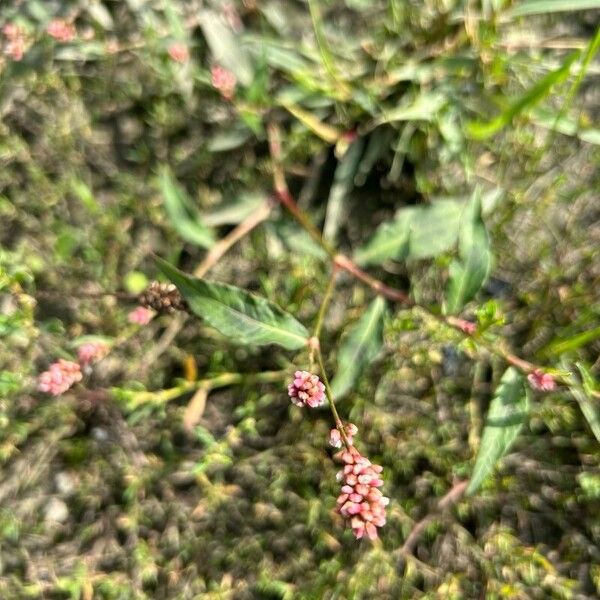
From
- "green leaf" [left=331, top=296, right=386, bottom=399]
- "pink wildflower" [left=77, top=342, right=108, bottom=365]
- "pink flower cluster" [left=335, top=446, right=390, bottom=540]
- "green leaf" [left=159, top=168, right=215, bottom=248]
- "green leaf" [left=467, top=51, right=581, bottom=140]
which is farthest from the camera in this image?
"green leaf" [left=159, top=168, right=215, bottom=248]

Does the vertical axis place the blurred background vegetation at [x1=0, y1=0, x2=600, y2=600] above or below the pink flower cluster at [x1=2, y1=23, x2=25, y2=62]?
below

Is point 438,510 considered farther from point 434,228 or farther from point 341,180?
point 341,180

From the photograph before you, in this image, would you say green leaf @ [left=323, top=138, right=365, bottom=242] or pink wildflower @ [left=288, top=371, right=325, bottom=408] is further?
green leaf @ [left=323, top=138, right=365, bottom=242]

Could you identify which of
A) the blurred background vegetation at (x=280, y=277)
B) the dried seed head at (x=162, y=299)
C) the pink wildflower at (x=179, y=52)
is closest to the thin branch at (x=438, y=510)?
the blurred background vegetation at (x=280, y=277)

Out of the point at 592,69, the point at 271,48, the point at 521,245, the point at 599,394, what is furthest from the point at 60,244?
the point at 592,69

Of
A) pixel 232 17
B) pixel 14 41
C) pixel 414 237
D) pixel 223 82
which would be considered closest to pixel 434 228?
pixel 414 237

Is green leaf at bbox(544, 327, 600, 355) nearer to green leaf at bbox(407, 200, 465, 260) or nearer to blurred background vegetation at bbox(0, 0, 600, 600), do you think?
blurred background vegetation at bbox(0, 0, 600, 600)

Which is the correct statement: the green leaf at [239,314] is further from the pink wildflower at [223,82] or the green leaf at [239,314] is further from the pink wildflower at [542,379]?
the pink wildflower at [223,82]

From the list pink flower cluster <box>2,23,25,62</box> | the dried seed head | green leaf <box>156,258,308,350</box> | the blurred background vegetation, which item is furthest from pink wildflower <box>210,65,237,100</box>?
green leaf <box>156,258,308,350</box>
